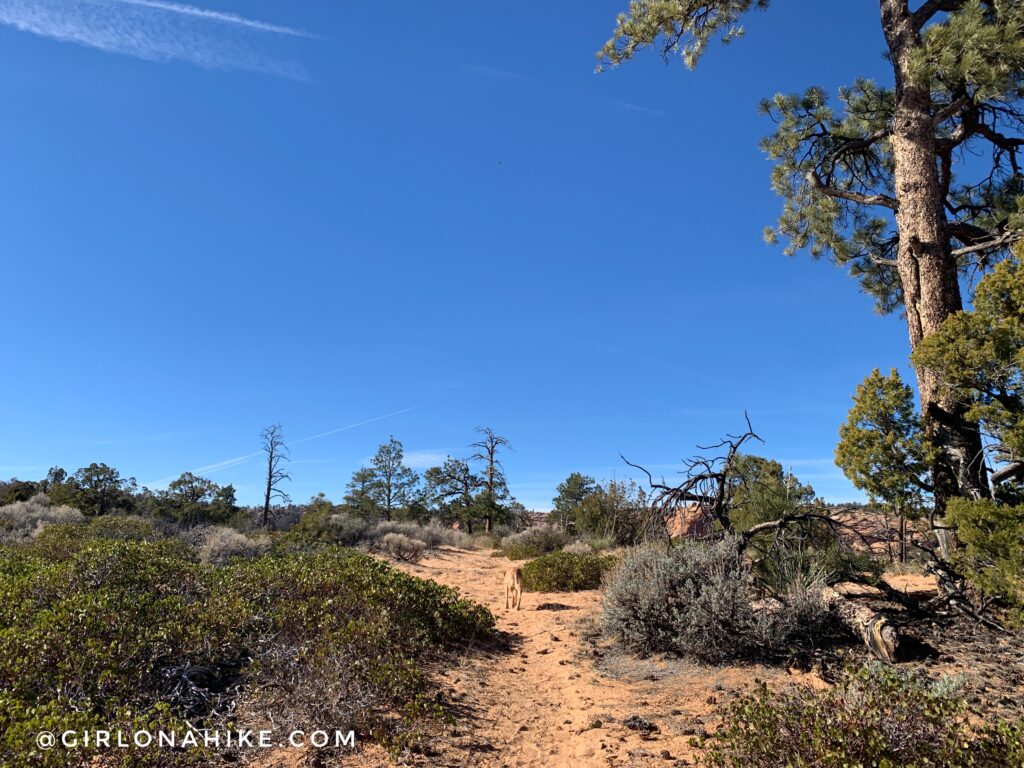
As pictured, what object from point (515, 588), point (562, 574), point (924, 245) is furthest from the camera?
point (562, 574)

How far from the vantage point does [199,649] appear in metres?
5.25

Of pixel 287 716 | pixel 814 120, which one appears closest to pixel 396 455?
pixel 814 120

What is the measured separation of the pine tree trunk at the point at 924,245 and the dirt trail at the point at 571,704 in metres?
4.07

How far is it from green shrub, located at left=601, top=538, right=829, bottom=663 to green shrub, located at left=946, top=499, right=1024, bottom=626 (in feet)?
5.40

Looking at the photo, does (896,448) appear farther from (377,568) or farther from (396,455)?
(396,455)

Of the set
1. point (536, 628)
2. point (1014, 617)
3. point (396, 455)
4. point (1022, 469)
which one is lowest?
point (536, 628)

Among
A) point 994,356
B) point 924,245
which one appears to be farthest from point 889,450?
point 924,245

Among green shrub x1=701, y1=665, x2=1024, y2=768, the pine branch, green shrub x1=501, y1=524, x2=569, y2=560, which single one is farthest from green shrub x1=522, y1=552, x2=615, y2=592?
green shrub x1=701, y1=665, x2=1024, y2=768

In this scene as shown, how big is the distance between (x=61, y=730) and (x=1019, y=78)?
13.3 meters

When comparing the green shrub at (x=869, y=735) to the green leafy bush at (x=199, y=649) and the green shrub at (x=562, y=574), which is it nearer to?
the green leafy bush at (x=199, y=649)

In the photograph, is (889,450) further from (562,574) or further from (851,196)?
(562,574)

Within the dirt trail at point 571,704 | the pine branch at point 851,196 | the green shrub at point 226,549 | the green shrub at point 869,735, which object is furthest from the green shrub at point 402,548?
the green shrub at point 869,735

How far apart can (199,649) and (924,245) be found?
430 inches

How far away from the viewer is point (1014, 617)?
5.42m
